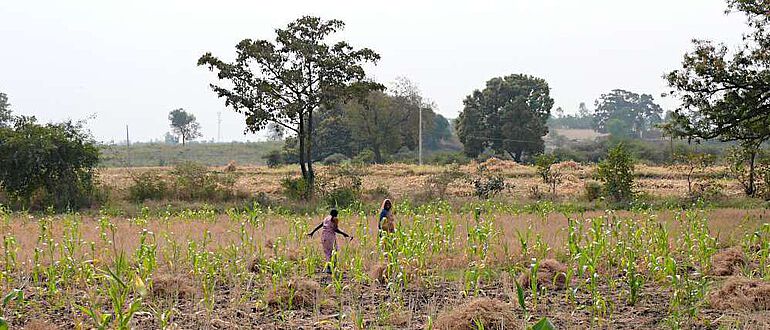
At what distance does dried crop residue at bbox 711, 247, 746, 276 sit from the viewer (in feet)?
33.7

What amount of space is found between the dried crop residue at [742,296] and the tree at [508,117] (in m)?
48.9

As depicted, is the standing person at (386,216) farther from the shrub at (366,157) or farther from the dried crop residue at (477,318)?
the shrub at (366,157)

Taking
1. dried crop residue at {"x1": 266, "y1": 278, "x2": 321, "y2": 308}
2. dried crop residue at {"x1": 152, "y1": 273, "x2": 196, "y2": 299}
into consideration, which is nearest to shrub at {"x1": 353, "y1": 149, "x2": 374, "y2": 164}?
dried crop residue at {"x1": 152, "y1": 273, "x2": 196, "y2": 299}

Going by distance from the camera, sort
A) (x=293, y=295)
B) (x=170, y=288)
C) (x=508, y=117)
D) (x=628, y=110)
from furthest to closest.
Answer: (x=628, y=110), (x=508, y=117), (x=170, y=288), (x=293, y=295)

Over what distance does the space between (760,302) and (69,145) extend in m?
22.3

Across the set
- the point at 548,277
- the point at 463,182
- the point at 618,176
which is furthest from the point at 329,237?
the point at 463,182

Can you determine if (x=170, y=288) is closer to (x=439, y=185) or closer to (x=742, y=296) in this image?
(x=742, y=296)

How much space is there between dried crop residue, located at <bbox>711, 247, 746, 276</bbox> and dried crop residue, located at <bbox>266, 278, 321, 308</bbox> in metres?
5.72

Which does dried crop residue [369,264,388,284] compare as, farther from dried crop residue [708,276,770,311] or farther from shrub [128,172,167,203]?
shrub [128,172,167,203]

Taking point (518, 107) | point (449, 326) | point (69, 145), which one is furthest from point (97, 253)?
point (518, 107)

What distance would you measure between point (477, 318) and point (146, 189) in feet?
71.3

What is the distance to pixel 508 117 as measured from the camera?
2263 inches

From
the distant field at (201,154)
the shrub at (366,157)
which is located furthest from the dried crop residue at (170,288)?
the distant field at (201,154)

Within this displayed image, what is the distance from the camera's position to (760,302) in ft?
26.4
